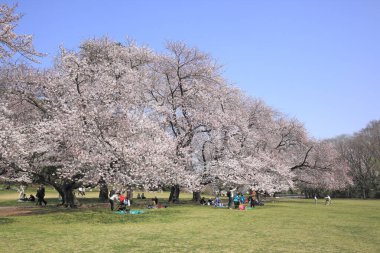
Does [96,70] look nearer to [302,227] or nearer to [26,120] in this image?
[26,120]

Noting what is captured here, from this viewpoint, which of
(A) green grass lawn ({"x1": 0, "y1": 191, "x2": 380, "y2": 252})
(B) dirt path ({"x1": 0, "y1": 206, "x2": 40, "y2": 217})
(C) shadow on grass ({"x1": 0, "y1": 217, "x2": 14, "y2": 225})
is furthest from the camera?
(B) dirt path ({"x1": 0, "y1": 206, "x2": 40, "y2": 217})

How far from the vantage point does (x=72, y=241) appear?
1351 centimetres

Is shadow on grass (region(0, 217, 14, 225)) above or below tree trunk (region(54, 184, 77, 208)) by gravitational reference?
below

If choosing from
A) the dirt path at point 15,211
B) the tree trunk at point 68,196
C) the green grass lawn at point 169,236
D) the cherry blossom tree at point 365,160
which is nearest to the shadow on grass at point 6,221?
the green grass lawn at point 169,236

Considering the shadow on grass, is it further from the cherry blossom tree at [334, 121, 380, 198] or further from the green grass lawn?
→ the cherry blossom tree at [334, 121, 380, 198]

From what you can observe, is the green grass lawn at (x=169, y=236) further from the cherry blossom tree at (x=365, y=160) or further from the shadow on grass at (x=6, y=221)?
the cherry blossom tree at (x=365, y=160)

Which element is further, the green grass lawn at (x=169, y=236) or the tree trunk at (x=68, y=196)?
the tree trunk at (x=68, y=196)

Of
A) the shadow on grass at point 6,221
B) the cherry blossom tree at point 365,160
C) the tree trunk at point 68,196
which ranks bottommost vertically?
the shadow on grass at point 6,221

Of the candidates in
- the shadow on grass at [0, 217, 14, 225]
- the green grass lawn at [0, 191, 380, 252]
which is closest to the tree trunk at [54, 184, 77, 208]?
the green grass lawn at [0, 191, 380, 252]

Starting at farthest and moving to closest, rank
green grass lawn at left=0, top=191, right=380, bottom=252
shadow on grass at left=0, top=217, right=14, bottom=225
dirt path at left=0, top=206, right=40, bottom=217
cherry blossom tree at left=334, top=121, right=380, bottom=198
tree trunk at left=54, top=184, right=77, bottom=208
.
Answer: cherry blossom tree at left=334, top=121, right=380, bottom=198 → tree trunk at left=54, top=184, right=77, bottom=208 → dirt path at left=0, top=206, right=40, bottom=217 → shadow on grass at left=0, top=217, right=14, bottom=225 → green grass lawn at left=0, top=191, right=380, bottom=252

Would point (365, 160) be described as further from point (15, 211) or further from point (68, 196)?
point (15, 211)

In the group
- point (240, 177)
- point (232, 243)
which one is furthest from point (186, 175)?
point (232, 243)

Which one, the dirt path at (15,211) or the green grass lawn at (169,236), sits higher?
the dirt path at (15,211)

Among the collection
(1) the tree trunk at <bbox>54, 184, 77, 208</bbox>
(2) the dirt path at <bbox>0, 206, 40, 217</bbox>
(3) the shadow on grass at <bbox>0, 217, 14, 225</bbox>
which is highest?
(1) the tree trunk at <bbox>54, 184, 77, 208</bbox>
